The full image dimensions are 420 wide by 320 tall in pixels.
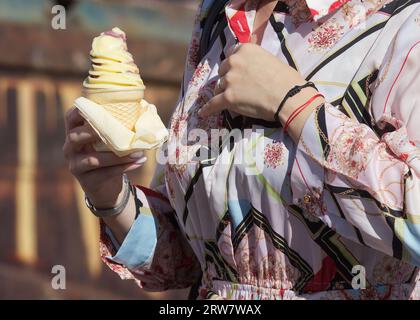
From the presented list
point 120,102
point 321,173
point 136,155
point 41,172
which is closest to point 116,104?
point 120,102

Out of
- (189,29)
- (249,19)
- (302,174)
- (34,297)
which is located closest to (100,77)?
(249,19)

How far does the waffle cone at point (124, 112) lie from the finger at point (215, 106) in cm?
16

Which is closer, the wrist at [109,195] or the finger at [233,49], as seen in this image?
the finger at [233,49]

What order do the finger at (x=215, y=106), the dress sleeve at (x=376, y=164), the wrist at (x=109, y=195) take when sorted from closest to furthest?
the dress sleeve at (x=376, y=164) → the finger at (x=215, y=106) → the wrist at (x=109, y=195)

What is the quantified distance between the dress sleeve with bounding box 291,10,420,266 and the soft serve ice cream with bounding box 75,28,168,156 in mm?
371

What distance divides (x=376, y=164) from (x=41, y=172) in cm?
343

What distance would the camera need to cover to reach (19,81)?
4.88 meters

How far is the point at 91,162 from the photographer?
6.75ft

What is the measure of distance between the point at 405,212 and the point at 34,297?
3.40m

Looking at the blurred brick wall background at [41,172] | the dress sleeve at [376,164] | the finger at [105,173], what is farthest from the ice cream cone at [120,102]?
the blurred brick wall background at [41,172]

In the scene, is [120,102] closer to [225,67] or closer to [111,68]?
[111,68]

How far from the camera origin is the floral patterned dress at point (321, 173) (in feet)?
5.56

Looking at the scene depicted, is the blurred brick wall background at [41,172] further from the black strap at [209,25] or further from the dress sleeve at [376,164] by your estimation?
the dress sleeve at [376,164]
